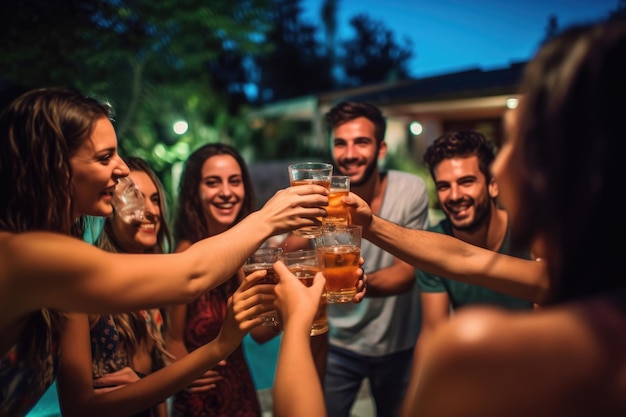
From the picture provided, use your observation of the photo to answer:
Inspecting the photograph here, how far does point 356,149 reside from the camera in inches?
143

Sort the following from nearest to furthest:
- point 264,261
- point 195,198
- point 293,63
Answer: point 264,261 < point 195,198 < point 293,63

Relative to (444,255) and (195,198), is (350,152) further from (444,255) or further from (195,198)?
(444,255)

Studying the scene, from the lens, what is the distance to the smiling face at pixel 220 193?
316cm

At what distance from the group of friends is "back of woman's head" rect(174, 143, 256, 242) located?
0.19 feet

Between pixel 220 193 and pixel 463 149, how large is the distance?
1.61 meters

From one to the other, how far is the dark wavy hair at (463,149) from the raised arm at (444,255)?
0.97 m

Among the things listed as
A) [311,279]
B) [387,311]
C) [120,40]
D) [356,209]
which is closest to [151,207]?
[356,209]

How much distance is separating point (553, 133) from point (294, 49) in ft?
116

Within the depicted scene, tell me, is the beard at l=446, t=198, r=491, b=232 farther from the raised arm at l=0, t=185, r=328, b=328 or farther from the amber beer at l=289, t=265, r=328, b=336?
the raised arm at l=0, t=185, r=328, b=328

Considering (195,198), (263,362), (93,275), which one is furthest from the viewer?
(263,362)

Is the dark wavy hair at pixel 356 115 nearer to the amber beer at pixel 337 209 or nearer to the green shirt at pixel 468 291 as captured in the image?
the green shirt at pixel 468 291

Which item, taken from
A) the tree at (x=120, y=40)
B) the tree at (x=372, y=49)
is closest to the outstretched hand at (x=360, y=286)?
the tree at (x=120, y=40)

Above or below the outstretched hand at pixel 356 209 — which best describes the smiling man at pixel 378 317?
below

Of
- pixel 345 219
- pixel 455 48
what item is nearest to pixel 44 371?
pixel 345 219
